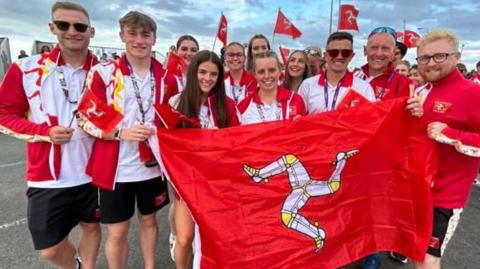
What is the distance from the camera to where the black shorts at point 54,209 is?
285 cm

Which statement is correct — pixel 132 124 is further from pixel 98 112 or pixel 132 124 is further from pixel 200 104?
pixel 200 104

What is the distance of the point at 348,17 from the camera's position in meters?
9.23

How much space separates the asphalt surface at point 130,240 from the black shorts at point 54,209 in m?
0.91

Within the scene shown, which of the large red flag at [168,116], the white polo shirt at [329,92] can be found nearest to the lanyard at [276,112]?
the white polo shirt at [329,92]

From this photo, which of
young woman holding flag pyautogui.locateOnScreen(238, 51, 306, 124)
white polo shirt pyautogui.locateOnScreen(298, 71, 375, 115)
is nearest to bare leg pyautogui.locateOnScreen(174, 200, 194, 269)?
young woman holding flag pyautogui.locateOnScreen(238, 51, 306, 124)

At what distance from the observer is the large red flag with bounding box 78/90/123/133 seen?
2635 millimetres

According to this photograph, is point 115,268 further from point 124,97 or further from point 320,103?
point 320,103

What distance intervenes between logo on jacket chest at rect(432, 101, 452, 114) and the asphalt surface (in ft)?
6.35

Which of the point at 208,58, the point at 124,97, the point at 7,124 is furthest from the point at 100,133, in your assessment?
the point at 208,58

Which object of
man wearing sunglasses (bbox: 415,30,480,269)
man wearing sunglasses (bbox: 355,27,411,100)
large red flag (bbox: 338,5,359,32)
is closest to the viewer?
man wearing sunglasses (bbox: 415,30,480,269)

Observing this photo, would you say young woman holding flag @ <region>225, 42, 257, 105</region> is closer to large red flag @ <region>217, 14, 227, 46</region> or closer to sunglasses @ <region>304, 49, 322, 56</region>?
sunglasses @ <region>304, 49, 322, 56</region>

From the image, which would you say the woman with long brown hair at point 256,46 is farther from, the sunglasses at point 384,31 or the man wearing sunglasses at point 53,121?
the man wearing sunglasses at point 53,121

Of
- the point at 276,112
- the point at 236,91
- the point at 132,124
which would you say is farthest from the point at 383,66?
the point at 132,124

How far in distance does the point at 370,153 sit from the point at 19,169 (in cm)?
679
